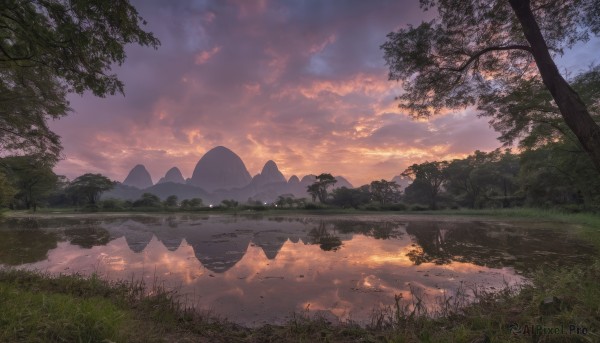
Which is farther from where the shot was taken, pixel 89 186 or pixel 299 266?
pixel 89 186

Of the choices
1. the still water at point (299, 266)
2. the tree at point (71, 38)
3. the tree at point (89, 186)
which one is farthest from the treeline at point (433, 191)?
the tree at point (71, 38)

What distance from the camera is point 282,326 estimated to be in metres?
4.86

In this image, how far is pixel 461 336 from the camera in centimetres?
371

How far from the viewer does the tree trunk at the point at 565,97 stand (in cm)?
508

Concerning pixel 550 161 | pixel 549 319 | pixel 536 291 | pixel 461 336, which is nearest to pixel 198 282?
pixel 461 336

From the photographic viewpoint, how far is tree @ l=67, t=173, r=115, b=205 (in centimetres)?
5669

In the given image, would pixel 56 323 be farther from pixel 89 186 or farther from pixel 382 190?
pixel 89 186

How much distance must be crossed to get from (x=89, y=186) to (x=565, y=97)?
236 ft

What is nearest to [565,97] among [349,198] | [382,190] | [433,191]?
[349,198]

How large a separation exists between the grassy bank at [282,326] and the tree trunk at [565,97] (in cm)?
276

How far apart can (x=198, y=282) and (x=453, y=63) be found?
10216mm

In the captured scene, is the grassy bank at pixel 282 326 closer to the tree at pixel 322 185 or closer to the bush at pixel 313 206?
the bush at pixel 313 206

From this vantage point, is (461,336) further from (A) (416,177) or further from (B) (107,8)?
(A) (416,177)

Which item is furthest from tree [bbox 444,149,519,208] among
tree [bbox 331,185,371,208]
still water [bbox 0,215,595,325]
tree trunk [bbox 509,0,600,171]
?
tree trunk [bbox 509,0,600,171]
